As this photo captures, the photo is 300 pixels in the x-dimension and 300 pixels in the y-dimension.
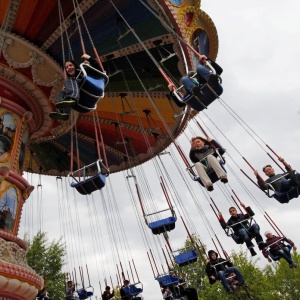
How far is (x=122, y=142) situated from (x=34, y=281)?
5843 mm

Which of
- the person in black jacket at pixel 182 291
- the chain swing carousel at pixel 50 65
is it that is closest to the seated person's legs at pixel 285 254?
the person in black jacket at pixel 182 291

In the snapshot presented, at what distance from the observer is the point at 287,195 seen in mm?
7059

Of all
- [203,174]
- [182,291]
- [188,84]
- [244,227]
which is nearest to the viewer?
[188,84]

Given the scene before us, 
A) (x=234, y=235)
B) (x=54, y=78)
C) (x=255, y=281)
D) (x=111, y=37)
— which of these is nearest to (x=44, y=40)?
(x=54, y=78)

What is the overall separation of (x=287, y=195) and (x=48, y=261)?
60.6 ft

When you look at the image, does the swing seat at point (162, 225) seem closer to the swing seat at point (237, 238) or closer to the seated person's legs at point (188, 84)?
the swing seat at point (237, 238)

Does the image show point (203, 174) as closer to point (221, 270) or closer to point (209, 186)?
point (209, 186)

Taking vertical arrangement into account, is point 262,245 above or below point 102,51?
below

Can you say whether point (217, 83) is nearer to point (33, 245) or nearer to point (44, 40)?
point (44, 40)

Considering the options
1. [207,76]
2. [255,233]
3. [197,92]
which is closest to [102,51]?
[197,92]

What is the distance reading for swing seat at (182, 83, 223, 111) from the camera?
5.62m

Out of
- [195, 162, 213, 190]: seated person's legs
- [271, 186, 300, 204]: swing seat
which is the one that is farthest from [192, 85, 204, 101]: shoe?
[271, 186, 300, 204]: swing seat

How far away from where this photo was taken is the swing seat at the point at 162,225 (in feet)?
29.4

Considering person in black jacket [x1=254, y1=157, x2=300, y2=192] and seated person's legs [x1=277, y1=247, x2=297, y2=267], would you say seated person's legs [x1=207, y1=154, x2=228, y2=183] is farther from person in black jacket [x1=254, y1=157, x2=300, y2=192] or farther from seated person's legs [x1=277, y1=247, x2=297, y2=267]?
seated person's legs [x1=277, y1=247, x2=297, y2=267]
